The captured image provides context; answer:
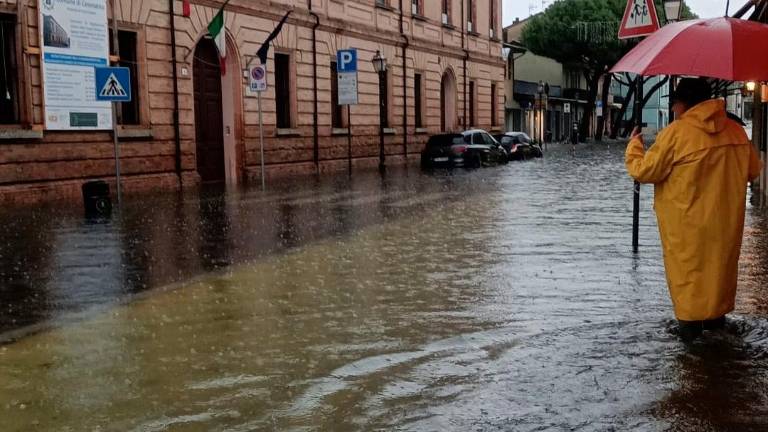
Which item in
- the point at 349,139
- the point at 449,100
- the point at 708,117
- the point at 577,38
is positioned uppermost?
the point at 577,38

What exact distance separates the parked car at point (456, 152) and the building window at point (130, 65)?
12052 millimetres

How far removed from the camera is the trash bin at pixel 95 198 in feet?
49.3

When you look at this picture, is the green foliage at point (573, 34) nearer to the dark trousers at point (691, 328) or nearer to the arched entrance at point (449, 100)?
the arched entrance at point (449, 100)

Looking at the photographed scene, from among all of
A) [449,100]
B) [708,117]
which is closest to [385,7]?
[449,100]

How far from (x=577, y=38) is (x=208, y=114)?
47171mm

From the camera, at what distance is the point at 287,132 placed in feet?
90.7

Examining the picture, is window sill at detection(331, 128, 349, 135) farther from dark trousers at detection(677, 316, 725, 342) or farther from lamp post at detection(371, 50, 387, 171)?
dark trousers at detection(677, 316, 725, 342)

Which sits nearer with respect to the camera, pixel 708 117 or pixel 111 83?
pixel 708 117

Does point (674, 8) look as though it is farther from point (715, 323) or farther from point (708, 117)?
point (715, 323)

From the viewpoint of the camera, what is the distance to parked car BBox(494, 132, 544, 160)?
39.2 m

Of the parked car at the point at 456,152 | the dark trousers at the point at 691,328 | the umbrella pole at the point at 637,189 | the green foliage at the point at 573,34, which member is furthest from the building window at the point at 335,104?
the green foliage at the point at 573,34

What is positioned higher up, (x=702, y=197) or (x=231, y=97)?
(x=231, y=97)

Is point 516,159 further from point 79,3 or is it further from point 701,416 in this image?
point 701,416

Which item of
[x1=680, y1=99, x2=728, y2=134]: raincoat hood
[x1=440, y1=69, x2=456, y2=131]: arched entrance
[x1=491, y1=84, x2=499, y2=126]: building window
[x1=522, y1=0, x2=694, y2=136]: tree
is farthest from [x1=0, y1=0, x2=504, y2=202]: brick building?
[x1=522, y1=0, x2=694, y2=136]: tree
